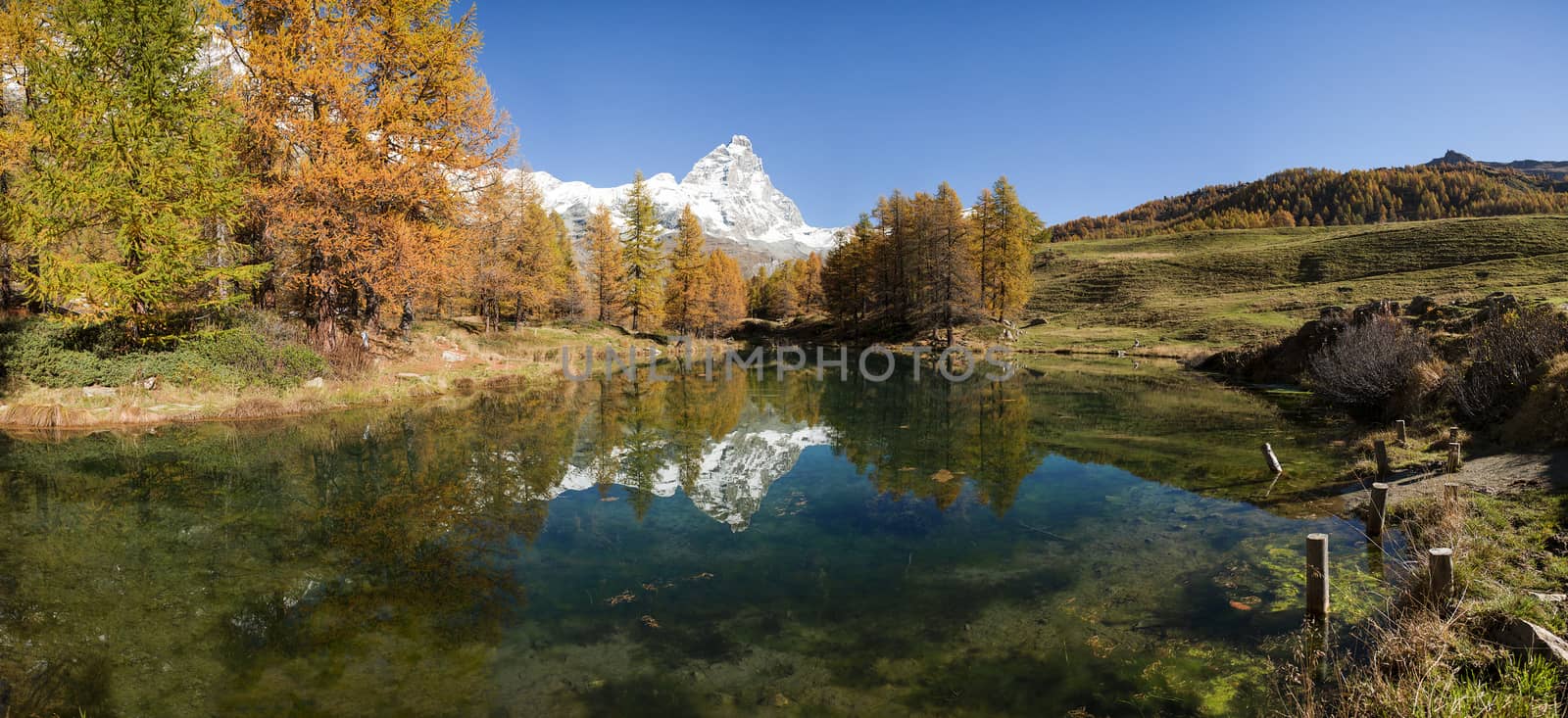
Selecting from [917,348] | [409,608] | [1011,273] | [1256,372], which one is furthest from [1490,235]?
[409,608]

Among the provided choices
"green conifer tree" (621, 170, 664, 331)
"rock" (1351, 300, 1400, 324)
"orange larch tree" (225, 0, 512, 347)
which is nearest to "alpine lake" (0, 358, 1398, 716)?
"orange larch tree" (225, 0, 512, 347)

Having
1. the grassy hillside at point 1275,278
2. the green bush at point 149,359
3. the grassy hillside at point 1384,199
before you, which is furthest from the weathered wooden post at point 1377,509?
the grassy hillside at point 1384,199

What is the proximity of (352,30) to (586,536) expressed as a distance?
20868 mm

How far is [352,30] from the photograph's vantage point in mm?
20609

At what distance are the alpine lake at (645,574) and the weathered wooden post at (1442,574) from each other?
4.10 feet

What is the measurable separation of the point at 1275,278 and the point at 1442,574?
74.5 m

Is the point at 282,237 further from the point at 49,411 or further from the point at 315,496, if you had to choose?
the point at 315,496

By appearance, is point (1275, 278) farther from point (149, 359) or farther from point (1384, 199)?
point (1384, 199)

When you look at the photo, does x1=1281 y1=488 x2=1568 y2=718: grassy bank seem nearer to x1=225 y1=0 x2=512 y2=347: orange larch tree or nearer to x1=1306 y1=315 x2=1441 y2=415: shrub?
x1=1306 y1=315 x2=1441 y2=415: shrub

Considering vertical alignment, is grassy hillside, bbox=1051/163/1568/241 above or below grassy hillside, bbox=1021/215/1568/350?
above

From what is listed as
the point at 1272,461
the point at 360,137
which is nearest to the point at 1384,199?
the point at 1272,461

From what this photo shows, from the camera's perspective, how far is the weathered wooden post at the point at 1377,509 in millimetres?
8719

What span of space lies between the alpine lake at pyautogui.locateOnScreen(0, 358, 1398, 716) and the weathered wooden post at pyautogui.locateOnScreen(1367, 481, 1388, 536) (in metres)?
0.30

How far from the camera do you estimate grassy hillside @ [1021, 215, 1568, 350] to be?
155 feet
